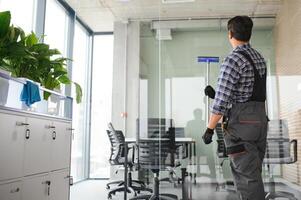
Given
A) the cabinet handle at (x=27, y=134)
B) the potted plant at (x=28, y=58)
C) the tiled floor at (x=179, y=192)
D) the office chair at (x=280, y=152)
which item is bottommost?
the tiled floor at (x=179, y=192)

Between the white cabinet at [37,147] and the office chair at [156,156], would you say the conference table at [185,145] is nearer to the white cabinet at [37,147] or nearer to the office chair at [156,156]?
the office chair at [156,156]

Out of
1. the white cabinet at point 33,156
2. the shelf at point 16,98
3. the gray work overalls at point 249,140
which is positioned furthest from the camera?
the shelf at point 16,98

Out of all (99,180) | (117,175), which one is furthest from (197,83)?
(99,180)

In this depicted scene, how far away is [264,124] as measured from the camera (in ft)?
5.60

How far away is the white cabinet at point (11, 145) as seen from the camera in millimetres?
1713

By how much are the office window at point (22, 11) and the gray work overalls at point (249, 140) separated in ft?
9.12

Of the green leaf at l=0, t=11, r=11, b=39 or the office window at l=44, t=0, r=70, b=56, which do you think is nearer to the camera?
the green leaf at l=0, t=11, r=11, b=39

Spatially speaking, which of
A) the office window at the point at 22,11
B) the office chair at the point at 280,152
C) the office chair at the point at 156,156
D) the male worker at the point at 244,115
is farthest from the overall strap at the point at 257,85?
the office window at the point at 22,11

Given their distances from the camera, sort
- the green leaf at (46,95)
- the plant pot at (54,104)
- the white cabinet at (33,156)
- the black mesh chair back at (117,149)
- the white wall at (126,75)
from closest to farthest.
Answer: the white cabinet at (33,156) → the green leaf at (46,95) → the plant pot at (54,104) → the black mesh chair back at (117,149) → the white wall at (126,75)

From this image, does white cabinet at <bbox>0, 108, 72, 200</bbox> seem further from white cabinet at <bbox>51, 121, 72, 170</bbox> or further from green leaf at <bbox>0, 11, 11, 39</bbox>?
green leaf at <bbox>0, 11, 11, 39</bbox>

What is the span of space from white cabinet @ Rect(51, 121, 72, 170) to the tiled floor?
138 cm

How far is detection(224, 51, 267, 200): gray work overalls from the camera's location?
5.38 feet

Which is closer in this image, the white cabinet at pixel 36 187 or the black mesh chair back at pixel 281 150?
the white cabinet at pixel 36 187

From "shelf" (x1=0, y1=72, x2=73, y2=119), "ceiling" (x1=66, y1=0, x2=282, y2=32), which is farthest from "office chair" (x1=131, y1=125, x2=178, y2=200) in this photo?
"ceiling" (x1=66, y1=0, x2=282, y2=32)
